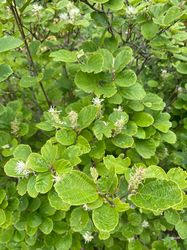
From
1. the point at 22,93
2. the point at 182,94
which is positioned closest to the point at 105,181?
the point at 182,94

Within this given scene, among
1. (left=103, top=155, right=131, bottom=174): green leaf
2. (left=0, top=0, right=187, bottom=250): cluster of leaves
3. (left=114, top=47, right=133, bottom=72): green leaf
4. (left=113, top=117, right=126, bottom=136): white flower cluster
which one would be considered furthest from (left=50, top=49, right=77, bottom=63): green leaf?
(left=103, top=155, right=131, bottom=174): green leaf

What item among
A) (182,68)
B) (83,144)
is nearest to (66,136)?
(83,144)

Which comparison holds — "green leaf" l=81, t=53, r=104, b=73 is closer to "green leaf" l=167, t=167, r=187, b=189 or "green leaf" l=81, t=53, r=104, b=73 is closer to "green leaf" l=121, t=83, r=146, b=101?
"green leaf" l=121, t=83, r=146, b=101

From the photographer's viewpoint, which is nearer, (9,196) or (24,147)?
(24,147)

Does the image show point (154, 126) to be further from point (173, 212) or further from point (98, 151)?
point (173, 212)

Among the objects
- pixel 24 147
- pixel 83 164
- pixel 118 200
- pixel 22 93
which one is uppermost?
pixel 118 200

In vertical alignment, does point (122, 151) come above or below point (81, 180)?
below

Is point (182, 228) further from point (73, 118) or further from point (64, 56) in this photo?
point (64, 56)

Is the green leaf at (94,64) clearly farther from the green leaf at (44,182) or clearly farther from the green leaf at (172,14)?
the green leaf at (44,182)
